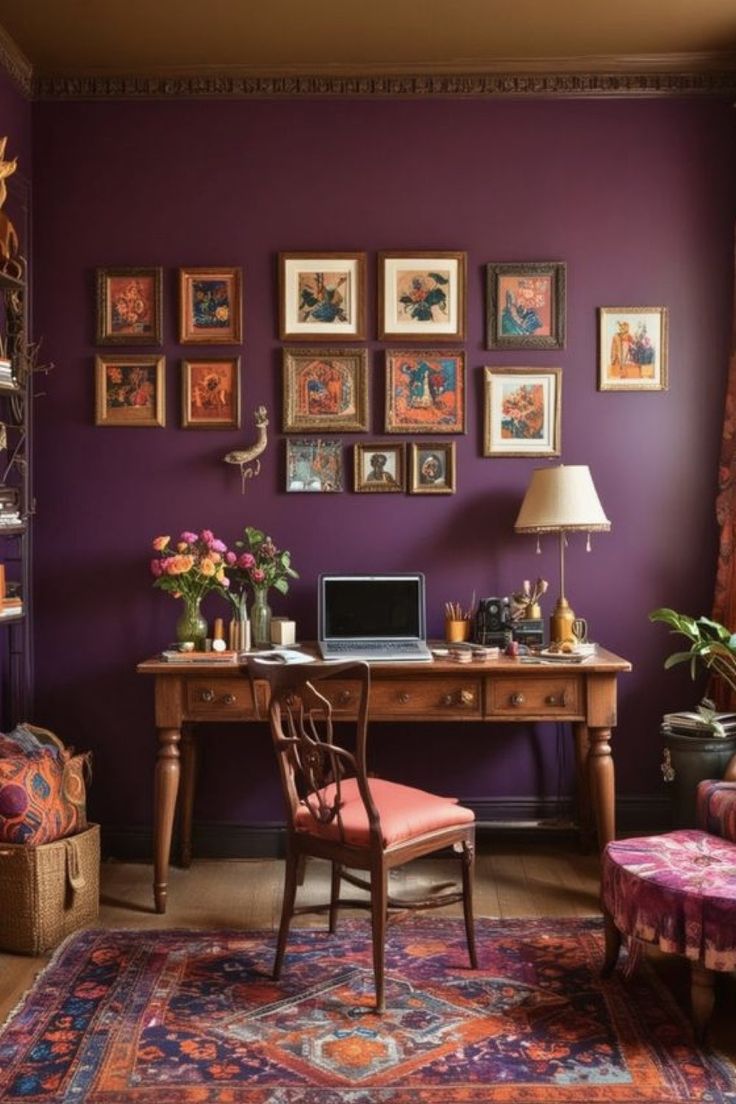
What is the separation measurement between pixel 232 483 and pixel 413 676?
1.17 metres

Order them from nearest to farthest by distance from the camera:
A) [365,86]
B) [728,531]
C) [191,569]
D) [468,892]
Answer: [468,892]
[191,569]
[728,531]
[365,86]

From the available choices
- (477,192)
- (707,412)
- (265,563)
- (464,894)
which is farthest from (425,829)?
(477,192)

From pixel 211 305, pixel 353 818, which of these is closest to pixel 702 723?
pixel 353 818

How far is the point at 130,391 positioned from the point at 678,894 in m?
2.81

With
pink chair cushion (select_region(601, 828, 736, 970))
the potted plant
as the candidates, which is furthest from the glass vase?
pink chair cushion (select_region(601, 828, 736, 970))

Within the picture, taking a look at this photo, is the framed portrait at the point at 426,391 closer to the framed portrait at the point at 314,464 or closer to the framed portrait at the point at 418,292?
the framed portrait at the point at 418,292

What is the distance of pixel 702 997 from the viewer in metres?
2.71

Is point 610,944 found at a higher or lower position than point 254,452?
lower

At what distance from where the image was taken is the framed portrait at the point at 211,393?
4.30 meters

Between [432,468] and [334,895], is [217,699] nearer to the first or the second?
[334,895]

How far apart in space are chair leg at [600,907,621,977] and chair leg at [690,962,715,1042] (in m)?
0.35

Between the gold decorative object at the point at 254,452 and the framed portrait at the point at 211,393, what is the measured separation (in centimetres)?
9

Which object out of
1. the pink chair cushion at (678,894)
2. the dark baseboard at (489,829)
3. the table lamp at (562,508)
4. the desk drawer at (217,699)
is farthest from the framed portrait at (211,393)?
Answer: the pink chair cushion at (678,894)

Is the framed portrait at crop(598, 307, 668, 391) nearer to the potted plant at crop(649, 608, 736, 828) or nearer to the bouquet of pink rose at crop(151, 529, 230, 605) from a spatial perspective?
the potted plant at crop(649, 608, 736, 828)
